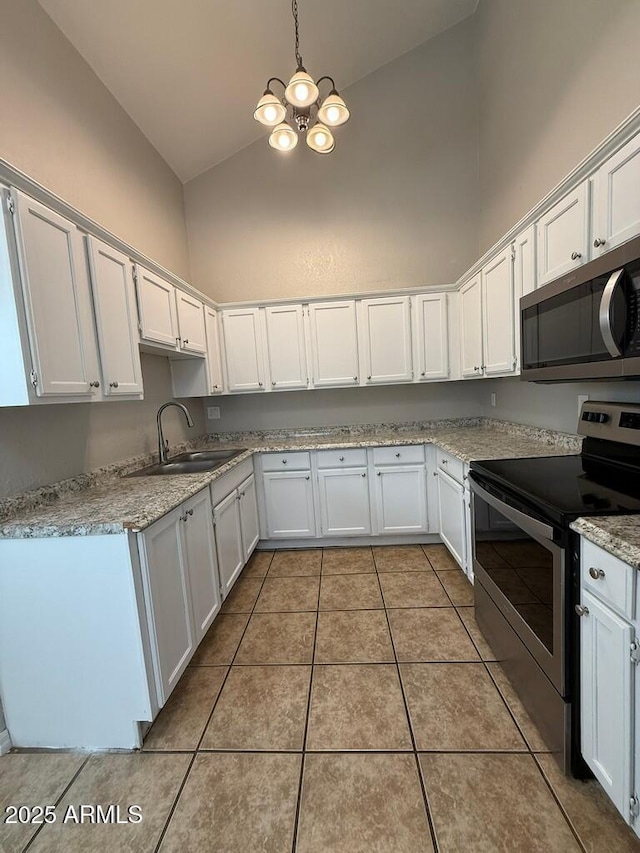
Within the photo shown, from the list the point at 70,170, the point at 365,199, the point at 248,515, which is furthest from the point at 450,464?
the point at 70,170

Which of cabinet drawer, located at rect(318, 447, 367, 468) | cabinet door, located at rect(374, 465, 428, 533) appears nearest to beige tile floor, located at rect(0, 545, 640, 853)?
cabinet door, located at rect(374, 465, 428, 533)

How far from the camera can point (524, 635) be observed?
4.47ft

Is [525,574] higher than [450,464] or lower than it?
lower

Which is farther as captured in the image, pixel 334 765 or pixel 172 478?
pixel 172 478

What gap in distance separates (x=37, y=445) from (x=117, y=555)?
2.44ft

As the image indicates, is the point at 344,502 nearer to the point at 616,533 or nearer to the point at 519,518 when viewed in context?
the point at 519,518

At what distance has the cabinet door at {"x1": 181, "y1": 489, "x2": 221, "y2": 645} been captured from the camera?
1.73 meters

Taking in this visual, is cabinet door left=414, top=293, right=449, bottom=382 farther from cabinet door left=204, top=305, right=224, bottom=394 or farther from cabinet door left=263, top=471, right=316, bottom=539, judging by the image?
cabinet door left=204, top=305, right=224, bottom=394

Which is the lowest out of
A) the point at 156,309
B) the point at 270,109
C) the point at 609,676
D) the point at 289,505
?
the point at 289,505

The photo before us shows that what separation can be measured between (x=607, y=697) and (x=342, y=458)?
207 cm

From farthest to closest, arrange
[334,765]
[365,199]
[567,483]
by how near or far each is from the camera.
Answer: [365,199]
[567,483]
[334,765]

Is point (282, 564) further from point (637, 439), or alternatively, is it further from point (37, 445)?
point (637, 439)

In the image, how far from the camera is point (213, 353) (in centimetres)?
307

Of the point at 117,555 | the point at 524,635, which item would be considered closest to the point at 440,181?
the point at 524,635
